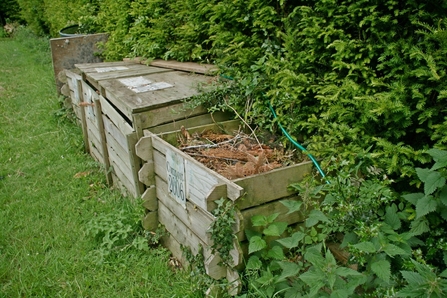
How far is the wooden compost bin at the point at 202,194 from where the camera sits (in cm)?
254

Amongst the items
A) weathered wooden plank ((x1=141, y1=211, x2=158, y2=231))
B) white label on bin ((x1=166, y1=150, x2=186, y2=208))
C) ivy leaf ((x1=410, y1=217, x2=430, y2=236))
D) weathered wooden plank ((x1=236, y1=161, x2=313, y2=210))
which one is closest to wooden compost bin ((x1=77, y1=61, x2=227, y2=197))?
weathered wooden plank ((x1=141, y1=211, x2=158, y2=231))

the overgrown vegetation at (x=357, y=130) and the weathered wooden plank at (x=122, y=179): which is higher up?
the overgrown vegetation at (x=357, y=130)

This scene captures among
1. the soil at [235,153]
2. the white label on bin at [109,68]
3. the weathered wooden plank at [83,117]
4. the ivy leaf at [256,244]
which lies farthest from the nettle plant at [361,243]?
the weathered wooden plank at [83,117]

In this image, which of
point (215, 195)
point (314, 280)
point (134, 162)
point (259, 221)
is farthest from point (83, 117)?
point (314, 280)

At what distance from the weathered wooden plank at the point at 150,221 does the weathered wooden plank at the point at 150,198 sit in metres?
0.04

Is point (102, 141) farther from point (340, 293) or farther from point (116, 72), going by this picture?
point (340, 293)

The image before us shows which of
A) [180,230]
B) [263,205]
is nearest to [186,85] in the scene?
[180,230]

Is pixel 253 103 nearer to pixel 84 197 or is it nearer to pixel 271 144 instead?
pixel 271 144

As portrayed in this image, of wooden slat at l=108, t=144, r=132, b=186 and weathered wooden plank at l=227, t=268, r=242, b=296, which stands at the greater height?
wooden slat at l=108, t=144, r=132, b=186

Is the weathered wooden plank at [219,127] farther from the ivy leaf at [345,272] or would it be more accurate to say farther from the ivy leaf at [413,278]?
the ivy leaf at [413,278]

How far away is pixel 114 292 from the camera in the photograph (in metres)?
2.96

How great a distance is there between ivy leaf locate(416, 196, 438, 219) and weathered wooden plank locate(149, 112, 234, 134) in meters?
1.86

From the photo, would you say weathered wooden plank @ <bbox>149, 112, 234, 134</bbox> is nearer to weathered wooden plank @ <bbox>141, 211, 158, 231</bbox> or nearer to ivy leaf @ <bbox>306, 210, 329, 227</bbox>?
weathered wooden plank @ <bbox>141, 211, 158, 231</bbox>

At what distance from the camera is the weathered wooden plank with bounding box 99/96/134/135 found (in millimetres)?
3650
